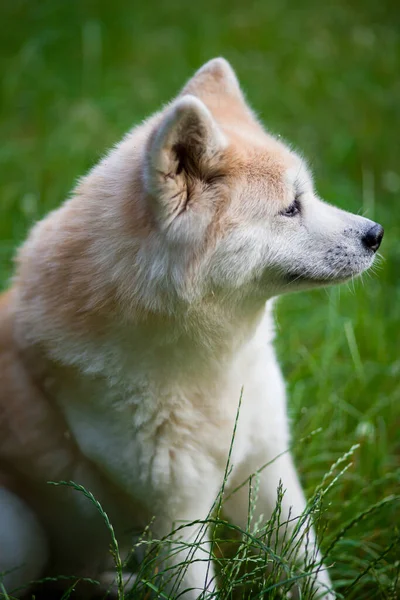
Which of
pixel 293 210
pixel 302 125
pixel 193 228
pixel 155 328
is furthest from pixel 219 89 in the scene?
pixel 302 125

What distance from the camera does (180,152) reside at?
1.87m

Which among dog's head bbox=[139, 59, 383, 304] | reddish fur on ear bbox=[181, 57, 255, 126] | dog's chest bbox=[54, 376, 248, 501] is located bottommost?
dog's chest bbox=[54, 376, 248, 501]

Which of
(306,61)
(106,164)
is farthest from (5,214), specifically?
(306,61)

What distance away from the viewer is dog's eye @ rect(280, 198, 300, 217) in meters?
2.03

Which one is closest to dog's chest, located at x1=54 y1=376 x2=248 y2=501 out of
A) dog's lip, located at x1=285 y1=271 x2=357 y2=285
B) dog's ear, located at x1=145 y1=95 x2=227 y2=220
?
dog's lip, located at x1=285 y1=271 x2=357 y2=285

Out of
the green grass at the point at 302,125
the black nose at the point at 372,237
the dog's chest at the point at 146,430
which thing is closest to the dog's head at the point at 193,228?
the black nose at the point at 372,237

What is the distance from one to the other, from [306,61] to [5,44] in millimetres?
2278

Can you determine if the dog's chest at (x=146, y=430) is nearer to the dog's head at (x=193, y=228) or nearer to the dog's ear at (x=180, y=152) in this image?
the dog's head at (x=193, y=228)

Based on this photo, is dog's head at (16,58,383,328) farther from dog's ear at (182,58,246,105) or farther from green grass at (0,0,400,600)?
green grass at (0,0,400,600)

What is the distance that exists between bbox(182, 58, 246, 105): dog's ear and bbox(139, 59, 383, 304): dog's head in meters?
0.18

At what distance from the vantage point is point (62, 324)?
2.05m

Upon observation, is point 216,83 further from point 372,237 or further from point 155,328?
point 155,328

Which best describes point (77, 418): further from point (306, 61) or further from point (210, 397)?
point (306, 61)

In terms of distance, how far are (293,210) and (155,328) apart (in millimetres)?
517
